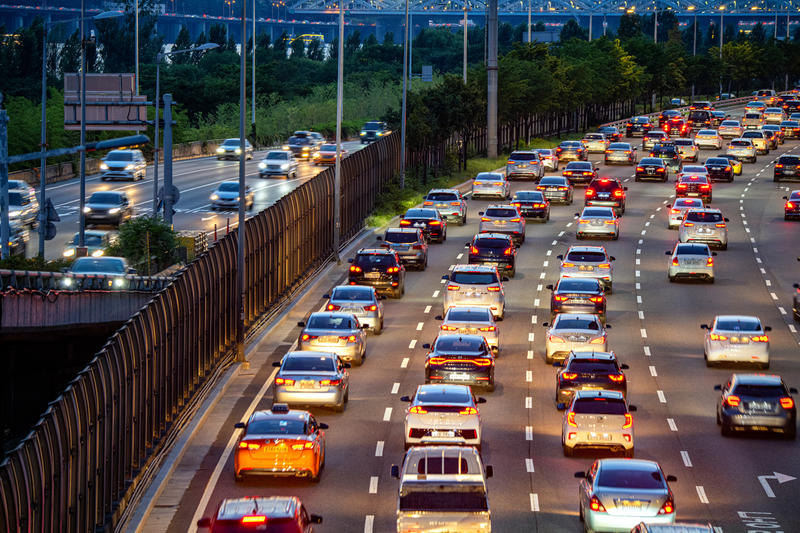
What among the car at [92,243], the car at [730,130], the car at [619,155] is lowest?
the car at [92,243]

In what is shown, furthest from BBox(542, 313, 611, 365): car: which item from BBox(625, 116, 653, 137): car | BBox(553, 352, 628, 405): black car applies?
BBox(625, 116, 653, 137): car

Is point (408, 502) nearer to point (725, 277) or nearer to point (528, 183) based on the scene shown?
point (725, 277)

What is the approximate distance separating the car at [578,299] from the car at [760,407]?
12039 millimetres

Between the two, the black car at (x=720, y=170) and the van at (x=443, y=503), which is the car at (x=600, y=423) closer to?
the van at (x=443, y=503)

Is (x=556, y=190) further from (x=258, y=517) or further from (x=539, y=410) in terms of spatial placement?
(x=258, y=517)

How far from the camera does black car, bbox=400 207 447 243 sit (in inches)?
2442

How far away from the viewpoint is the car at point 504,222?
2401 inches

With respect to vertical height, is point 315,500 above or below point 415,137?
below

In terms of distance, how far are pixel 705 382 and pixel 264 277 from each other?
1435cm

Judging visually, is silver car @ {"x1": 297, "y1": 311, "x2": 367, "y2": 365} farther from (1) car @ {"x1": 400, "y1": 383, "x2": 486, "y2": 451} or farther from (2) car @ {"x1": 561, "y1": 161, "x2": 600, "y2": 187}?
(2) car @ {"x1": 561, "y1": 161, "x2": 600, "y2": 187}

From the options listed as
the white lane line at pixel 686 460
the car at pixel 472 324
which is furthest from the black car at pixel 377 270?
the white lane line at pixel 686 460

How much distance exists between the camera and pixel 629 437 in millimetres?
30250

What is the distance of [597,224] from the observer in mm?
63750

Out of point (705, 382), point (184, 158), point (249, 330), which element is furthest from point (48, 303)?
point (184, 158)
